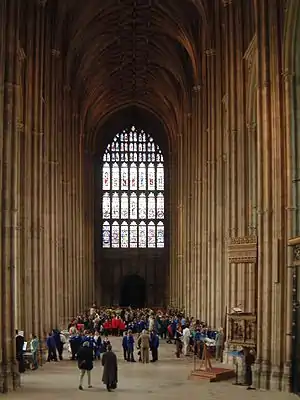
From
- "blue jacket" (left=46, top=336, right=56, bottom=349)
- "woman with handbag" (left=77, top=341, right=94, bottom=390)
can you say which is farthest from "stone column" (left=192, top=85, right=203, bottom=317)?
"woman with handbag" (left=77, top=341, right=94, bottom=390)

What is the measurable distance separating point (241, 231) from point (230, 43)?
7.91 meters

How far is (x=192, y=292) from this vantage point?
160ft

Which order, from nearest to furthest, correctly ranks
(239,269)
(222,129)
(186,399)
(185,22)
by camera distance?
(186,399) < (239,269) < (222,129) < (185,22)

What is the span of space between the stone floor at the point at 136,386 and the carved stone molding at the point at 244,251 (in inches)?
152

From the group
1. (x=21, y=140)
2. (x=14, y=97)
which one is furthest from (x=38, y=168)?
(x=14, y=97)

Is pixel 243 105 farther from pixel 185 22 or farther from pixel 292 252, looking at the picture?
pixel 185 22

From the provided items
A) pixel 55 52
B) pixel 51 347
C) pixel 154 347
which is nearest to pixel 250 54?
pixel 154 347

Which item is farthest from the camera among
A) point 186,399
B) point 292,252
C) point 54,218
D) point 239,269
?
point 54,218

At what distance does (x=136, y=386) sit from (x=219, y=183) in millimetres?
15853

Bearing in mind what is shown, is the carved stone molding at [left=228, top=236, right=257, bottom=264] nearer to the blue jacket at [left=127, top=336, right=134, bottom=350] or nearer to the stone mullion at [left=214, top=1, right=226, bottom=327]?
the blue jacket at [left=127, top=336, right=134, bottom=350]

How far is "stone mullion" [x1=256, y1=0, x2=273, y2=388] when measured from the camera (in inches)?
901

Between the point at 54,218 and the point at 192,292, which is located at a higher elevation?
the point at 54,218

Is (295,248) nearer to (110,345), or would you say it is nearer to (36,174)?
(110,345)

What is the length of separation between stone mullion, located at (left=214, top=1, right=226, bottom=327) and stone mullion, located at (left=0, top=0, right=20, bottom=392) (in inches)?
555
